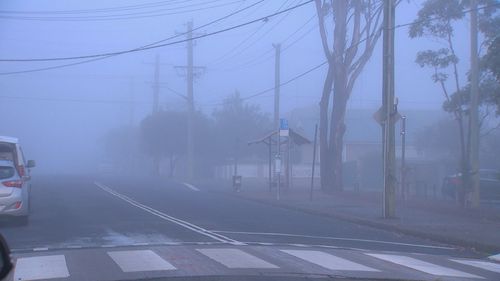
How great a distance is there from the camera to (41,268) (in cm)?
1036

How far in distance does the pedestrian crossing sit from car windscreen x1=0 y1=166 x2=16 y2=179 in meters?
4.95

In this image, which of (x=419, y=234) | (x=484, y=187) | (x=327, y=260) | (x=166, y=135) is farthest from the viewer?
(x=166, y=135)

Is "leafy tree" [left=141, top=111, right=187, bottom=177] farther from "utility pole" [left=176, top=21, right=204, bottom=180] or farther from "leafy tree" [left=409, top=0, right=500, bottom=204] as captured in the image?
"leafy tree" [left=409, top=0, right=500, bottom=204]

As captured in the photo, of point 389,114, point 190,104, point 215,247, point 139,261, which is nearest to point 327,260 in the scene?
point 215,247

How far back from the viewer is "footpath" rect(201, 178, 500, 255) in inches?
653

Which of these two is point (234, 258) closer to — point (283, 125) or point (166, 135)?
point (283, 125)

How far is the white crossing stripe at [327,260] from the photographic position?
1109 cm

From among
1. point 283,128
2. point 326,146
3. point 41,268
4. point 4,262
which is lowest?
point 41,268

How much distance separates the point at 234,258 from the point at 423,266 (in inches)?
120

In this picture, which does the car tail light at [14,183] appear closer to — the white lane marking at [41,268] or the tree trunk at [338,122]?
the white lane marking at [41,268]

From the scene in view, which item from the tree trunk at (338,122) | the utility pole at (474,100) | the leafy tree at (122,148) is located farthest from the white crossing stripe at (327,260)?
the leafy tree at (122,148)

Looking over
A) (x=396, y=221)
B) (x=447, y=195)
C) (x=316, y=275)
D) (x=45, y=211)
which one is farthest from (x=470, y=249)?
(x=447, y=195)

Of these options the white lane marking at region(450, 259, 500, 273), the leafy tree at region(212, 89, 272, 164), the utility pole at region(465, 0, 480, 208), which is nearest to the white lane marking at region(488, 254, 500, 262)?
the white lane marking at region(450, 259, 500, 273)

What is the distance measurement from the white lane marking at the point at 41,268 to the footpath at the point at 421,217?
8.73 metres
